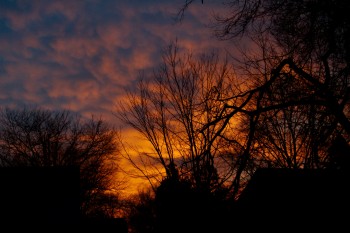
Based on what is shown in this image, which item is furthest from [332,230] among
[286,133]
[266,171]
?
[286,133]

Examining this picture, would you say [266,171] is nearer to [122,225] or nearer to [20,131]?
[122,225]

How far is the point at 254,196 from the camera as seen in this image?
543 inches

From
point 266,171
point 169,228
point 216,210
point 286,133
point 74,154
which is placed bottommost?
point 216,210

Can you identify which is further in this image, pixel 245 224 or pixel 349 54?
Answer: pixel 245 224

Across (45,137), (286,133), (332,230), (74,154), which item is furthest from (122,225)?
(332,230)

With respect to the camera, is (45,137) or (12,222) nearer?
(12,222)

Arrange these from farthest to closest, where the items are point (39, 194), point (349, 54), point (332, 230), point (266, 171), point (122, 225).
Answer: point (122, 225) < point (39, 194) < point (266, 171) < point (332, 230) < point (349, 54)

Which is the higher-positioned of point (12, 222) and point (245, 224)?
point (12, 222)

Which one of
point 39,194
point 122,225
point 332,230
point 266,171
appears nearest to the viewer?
point 332,230

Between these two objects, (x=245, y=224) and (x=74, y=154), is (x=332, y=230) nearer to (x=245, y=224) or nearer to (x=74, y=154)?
(x=245, y=224)

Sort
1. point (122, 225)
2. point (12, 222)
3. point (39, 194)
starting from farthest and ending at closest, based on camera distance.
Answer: point (122, 225), point (39, 194), point (12, 222)

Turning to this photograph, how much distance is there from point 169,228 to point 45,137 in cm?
2261

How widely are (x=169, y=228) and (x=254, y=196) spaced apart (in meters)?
5.79

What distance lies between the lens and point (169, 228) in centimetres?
1781
